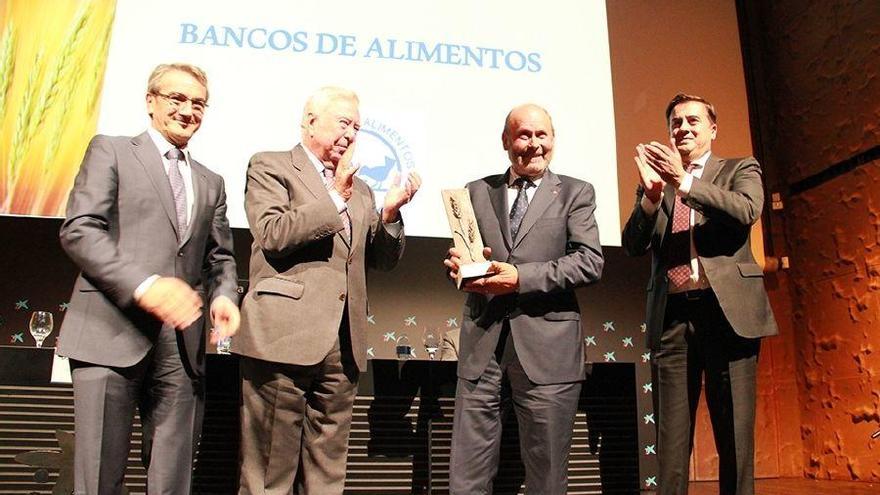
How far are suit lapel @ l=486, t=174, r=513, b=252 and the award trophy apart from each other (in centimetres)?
12

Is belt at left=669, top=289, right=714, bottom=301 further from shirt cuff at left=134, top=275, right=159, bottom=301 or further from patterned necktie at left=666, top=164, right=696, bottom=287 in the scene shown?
shirt cuff at left=134, top=275, right=159, bottom=301

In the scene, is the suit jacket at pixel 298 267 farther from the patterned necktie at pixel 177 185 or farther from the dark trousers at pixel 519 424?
the dark trousers at pixel 519 424

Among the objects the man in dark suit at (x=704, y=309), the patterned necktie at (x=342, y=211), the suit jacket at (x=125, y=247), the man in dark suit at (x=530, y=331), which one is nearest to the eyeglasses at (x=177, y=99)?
the suit jacket at (x=125, y=247)

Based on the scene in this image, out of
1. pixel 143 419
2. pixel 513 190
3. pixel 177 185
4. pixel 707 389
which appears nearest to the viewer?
pixel 143 419

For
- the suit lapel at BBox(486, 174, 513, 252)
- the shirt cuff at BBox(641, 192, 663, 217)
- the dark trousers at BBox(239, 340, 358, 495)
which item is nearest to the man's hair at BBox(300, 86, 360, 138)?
the suit lapel at BBox(486, 174, 513, 252)

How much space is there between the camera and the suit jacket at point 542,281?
2.21m

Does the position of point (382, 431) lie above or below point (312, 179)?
below

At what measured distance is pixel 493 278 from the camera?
220cm

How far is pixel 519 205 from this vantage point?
2441 mm

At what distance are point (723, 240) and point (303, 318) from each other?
1447 millimetres

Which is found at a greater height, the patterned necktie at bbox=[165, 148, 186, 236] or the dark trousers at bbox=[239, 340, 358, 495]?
the patterned necktie at bbox=[165, 148, 186, 236]

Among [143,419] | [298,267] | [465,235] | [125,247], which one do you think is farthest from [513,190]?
[143,419]

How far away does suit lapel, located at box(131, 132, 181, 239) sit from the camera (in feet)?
6.13

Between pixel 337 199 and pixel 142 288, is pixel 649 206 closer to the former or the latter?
pixel 337 199
